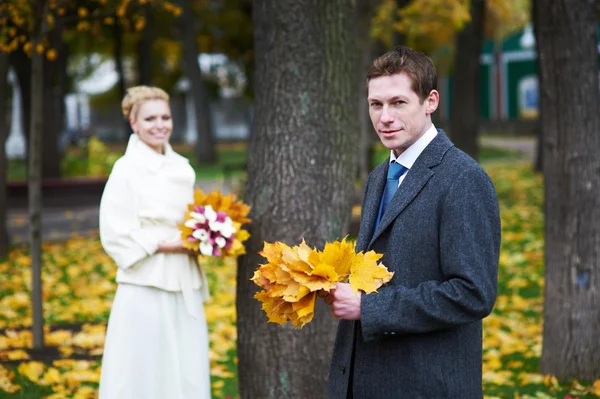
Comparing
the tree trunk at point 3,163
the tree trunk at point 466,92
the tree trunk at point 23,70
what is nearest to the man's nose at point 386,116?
the tree trunk at point 3,163

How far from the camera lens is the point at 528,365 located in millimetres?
6840

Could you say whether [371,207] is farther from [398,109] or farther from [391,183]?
[398,109]

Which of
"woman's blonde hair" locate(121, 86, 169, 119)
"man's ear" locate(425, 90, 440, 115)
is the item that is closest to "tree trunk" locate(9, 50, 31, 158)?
"woman's blonde hair" locate(121, 86, 169, 119)

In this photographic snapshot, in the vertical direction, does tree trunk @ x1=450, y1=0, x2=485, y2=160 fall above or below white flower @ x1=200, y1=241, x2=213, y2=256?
above

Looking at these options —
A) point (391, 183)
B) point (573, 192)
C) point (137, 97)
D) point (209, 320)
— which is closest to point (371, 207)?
point (391, 183)

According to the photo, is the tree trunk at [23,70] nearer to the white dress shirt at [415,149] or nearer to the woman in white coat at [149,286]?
the woman in white coat at [149,286]

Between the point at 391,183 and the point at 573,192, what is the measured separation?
350 centimetres

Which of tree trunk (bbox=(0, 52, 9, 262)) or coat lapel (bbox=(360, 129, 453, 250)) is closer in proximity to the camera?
coat lapel (bbox=(360, 129, 453, 250))

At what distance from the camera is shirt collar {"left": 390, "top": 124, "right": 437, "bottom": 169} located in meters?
2.99

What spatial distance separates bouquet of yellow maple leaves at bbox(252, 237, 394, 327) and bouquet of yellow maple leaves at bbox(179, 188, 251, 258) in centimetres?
209

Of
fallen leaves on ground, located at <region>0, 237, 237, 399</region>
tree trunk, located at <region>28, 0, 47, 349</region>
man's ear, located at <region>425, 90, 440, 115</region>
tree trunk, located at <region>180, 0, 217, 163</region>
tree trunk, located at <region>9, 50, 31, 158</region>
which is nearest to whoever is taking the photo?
man's ear, located at <region>425, 90, 440, 115</region>

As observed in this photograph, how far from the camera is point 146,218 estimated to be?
16.9ft

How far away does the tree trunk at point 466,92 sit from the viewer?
17.0 meters

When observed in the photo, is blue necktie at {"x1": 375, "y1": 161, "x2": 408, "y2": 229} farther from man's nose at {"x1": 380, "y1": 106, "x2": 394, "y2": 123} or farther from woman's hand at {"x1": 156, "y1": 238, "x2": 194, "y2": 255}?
woman's hand at {"x1": 156, "y1": 238, "x2": 194, "y2": 255}
